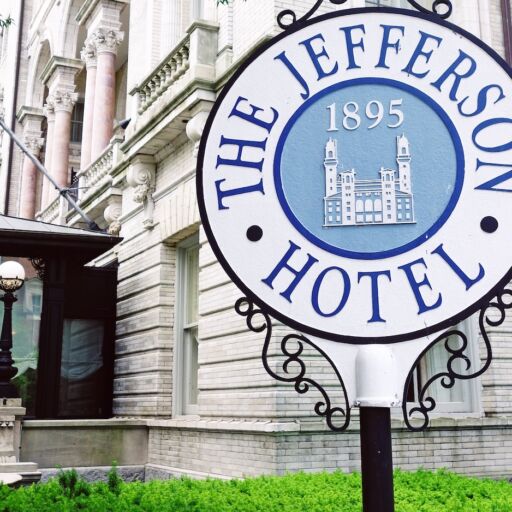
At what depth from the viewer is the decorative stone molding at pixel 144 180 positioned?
1434cm

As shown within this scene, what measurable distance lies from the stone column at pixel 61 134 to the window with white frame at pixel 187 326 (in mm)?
13033

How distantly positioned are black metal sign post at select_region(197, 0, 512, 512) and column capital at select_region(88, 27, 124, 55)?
67.0 ft

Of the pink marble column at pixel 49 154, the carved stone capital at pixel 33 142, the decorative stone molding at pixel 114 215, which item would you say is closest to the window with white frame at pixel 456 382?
the decorative stone molding at pixel 114 215

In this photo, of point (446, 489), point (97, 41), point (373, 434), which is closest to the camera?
point (373, 434)

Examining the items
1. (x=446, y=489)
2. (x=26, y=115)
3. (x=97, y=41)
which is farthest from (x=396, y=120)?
(x=26, y=115)

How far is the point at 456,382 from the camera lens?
35.2ft

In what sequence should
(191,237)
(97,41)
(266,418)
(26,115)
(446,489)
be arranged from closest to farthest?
(446,489) → (266,418) → (191,237) → (97,41) → (26,115)

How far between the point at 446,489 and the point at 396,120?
518 centimetres

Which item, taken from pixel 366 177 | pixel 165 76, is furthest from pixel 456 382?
pixel 366 177

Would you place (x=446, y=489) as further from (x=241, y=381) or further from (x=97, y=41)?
(x=97, y=41)

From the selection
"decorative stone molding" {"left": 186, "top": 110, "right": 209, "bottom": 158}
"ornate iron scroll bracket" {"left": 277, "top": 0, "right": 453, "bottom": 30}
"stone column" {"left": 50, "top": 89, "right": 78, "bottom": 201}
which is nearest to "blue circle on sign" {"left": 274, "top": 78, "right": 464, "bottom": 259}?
"ornate iron scroll bracket" {"left": 277, "top": 0, "right": 453, "bottom": 30}

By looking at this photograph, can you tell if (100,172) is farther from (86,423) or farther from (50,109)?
(50,109)

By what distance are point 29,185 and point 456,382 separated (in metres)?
22.9

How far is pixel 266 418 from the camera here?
9.51 meters
